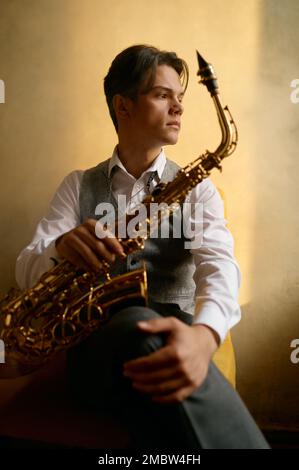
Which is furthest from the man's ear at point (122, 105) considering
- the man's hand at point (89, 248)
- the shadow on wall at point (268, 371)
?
the shadow on wall at point (268, 371)

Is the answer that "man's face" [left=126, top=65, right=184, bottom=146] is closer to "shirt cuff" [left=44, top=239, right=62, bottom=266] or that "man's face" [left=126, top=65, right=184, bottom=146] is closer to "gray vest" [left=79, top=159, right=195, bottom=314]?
"gray vest" [left=79, top=159, right=195, bottom=314]

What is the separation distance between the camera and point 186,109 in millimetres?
1631

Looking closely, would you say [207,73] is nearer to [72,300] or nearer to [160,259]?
[160,259]

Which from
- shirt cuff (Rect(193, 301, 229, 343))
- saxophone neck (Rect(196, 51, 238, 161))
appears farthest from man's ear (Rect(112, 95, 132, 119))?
shirt cuff (Rect(193, 301, 229, 343))

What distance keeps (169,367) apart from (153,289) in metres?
0.45

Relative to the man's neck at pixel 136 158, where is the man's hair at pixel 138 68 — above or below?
above

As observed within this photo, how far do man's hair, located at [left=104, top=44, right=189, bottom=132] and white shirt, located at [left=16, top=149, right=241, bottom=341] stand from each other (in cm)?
20

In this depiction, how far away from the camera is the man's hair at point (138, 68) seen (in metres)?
1.26

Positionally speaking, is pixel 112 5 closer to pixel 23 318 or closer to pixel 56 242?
pixel 56 242

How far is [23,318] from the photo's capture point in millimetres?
1070

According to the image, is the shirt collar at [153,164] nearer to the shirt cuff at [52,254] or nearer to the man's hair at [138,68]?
the man's hair at [138,68]

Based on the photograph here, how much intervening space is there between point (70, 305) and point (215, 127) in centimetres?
93

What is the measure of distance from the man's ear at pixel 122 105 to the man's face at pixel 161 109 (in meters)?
0.04

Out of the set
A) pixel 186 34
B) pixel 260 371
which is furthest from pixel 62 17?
pixel 260 371
